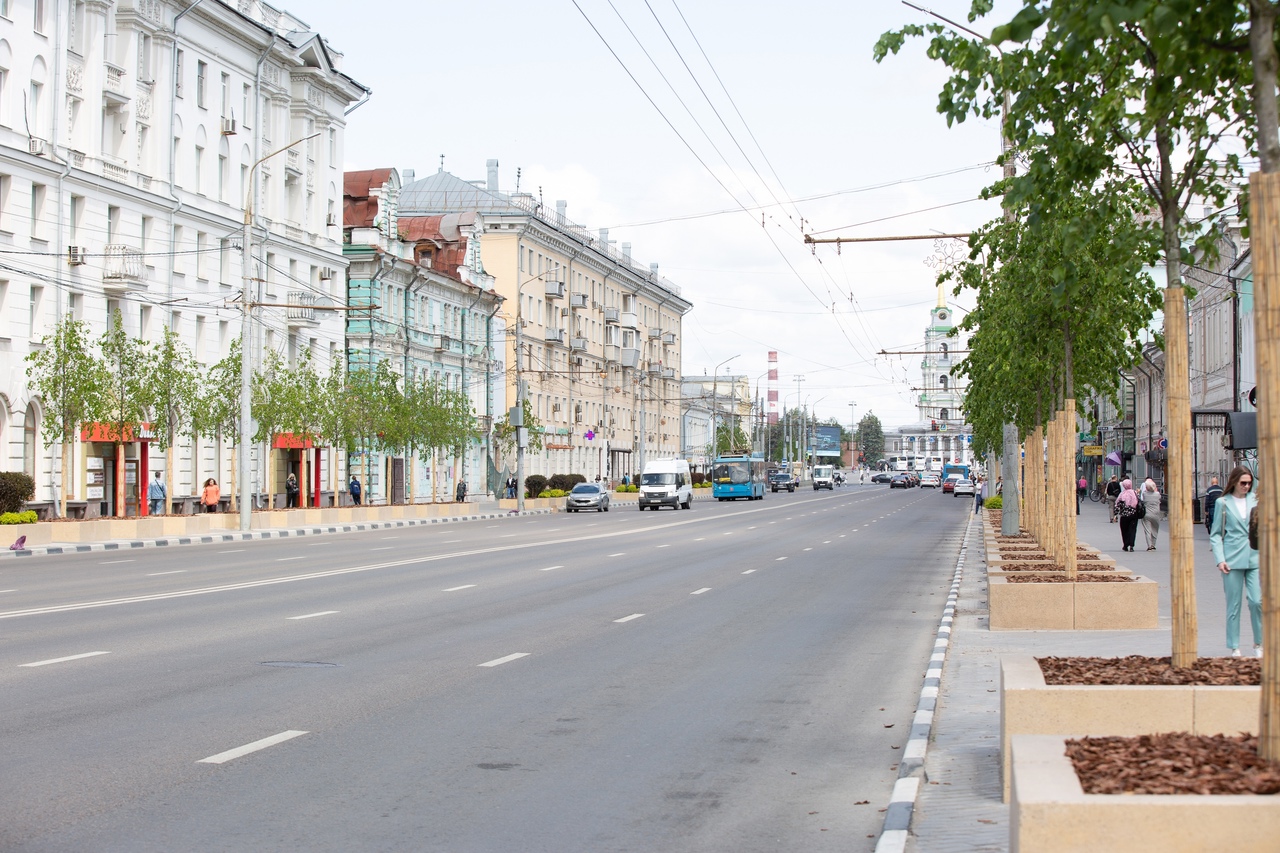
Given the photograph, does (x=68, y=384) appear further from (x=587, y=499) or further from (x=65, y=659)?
(x=587, y=499)

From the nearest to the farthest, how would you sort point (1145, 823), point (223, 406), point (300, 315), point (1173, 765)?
point (1145, 823) → point (1173, 765) → point (223, 406) → point (300, 315)

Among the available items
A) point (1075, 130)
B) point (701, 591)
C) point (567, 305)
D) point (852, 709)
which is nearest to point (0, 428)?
point (701, 591)

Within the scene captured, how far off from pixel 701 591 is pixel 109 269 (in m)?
30.0

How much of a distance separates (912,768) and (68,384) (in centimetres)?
3378

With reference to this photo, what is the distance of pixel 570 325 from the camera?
99438mm

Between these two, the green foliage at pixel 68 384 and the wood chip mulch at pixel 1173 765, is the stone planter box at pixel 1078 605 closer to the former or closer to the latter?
the wood chip mulch at pixel 1173 765

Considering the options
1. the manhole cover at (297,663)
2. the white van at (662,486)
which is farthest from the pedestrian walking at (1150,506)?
the white van at (662,486)

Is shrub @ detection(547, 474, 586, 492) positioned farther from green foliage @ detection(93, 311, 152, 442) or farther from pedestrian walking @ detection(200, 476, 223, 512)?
green foliage @ detection(93, 311, 152, 442)

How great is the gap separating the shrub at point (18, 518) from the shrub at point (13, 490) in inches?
33.3

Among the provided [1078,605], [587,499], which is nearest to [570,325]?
[587,499]

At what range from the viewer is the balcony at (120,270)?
45.8 m

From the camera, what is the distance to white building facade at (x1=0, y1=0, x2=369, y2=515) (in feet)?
138

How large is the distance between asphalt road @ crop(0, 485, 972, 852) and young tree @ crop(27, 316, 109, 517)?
15153 mm

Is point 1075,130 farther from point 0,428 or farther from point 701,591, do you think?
point 0,428
